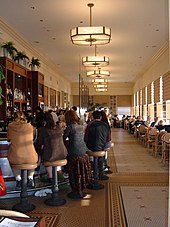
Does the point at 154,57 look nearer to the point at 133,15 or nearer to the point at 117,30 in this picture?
the point at 117,30

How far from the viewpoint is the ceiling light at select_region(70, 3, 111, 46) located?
704 cm

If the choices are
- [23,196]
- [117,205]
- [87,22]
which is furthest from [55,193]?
[87,22]

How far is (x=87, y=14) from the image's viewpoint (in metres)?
8.09

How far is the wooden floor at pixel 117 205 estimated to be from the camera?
4.30 metres

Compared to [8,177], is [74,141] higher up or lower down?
higher up

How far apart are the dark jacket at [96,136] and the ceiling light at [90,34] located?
86.3 inches

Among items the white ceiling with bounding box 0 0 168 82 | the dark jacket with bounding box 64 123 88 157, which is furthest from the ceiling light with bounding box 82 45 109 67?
the dark jacket with bounding box 64 123 88 157

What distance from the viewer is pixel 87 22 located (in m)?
8.84

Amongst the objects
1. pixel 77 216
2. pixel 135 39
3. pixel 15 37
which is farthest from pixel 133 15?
pixel 77 216

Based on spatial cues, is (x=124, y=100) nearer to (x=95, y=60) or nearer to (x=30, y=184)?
(x=95, y=60)

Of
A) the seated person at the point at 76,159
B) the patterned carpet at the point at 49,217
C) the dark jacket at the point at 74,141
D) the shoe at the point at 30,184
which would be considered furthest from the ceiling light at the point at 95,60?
the patterned carpet at the point at 49,217

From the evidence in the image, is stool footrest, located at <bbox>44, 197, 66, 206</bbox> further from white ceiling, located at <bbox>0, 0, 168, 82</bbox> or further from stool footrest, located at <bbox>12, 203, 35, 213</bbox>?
white ceiling, located at <bbox>0, 0, 168, 82</bbox>

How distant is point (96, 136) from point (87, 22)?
412 cm

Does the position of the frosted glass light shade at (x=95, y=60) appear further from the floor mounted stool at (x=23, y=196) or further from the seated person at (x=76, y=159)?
the floor mounted stool at (x=23, y=196)
